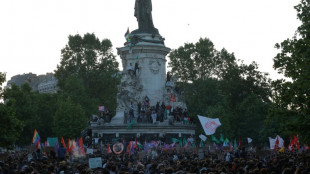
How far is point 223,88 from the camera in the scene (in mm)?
74938

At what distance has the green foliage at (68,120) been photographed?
6812cm

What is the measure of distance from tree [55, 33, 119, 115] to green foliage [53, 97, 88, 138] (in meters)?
11.5

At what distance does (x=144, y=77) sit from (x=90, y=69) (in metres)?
31.7

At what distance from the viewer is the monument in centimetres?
5231

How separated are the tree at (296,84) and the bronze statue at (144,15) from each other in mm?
23671

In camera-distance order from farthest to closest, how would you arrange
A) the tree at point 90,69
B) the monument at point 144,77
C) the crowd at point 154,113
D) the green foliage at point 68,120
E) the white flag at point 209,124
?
the tree at point 90,69 < the green foliage at point 68,120 < the monument at point 144,77 < the crowd at point 154,113 < the white flag at point 209,124

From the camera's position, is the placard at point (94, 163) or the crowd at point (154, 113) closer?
the placard at point (94, 163)

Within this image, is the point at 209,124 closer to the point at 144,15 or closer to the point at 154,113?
the point at 154,113

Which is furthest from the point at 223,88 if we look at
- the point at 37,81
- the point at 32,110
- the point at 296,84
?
the point at 37,81

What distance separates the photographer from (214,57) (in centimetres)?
8156

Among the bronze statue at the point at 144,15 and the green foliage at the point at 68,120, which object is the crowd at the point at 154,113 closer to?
the bronze statue at the point at 144,15

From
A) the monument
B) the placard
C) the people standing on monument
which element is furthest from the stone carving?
the placard

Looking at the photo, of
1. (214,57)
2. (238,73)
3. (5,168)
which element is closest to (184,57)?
(214,57)

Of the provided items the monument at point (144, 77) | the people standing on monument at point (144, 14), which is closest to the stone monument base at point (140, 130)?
the monument at point (144, 77)
